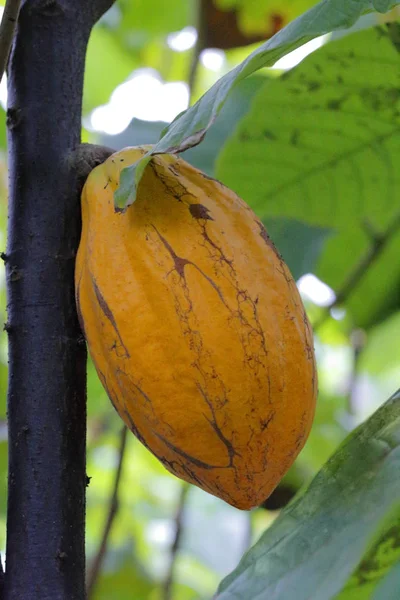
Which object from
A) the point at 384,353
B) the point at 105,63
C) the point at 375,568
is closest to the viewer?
the point at 375,568

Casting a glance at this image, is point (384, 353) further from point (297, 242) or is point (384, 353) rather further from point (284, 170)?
point (284, 170)

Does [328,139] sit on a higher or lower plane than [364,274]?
higher

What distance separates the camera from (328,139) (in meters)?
1.06

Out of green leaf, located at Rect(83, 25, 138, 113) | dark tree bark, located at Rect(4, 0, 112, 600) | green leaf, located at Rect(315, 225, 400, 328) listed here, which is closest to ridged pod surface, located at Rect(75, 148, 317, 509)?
dark tree bark, located at Rect(4, 0, 112, 600)

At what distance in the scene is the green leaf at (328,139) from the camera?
956 mm

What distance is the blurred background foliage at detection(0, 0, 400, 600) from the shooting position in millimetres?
1004

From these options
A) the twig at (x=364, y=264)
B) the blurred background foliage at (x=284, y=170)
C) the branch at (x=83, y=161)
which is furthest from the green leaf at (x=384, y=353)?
the branch at (x=83, y=161)

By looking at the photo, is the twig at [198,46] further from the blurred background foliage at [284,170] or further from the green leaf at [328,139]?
the green leaf at [328,139]

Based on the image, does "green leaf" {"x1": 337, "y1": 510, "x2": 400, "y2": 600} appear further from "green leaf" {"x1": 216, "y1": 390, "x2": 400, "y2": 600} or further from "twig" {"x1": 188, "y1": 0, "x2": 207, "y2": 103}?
"twig" {"x1": 188, "y1": 0, "x2": 207, "y2": 103}

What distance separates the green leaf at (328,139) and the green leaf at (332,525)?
451 millimetres

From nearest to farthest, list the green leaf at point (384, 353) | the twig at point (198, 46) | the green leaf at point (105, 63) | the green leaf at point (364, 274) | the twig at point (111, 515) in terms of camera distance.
Result: 1. the twig at point (111, 515)
2. the twig at point (198, 46)
3. the green leaf at point (364, 274)
4. the green leaf at point (105, 63)
5. the green leaf at point (384, 353)

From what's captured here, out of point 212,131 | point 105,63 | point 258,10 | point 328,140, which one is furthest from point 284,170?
point 105,63

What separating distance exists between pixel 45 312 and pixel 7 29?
27 cm

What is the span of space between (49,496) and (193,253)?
0.26 metres
